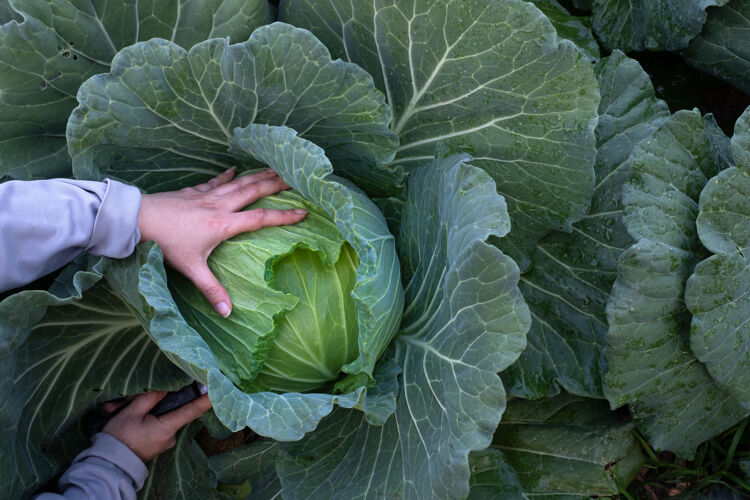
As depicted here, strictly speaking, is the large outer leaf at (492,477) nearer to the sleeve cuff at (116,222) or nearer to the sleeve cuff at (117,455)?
the sleeve cuff at (117,455)

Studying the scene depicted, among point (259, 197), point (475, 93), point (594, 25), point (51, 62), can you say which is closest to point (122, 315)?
point (259, 197)

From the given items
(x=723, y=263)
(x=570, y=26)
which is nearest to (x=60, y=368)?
(x=723, y=263)

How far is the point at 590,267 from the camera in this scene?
2117mm

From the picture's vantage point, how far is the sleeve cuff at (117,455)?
2.15 metres

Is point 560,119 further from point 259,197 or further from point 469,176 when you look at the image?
point 259,197

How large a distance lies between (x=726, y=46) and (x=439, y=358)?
5.26 feet

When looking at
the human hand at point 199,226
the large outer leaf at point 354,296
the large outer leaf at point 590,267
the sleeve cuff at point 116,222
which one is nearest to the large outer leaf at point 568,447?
the large outer leaf at point 590,267

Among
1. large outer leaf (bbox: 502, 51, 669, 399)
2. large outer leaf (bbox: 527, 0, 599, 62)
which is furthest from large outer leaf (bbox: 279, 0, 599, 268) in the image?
large outer leaf (bbox: 527, 0, 599, 62)

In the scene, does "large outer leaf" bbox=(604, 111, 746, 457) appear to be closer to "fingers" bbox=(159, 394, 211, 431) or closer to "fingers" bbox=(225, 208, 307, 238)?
"fingers" bbox=(225, 208, 307, 238)

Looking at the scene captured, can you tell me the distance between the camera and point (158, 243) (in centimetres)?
170

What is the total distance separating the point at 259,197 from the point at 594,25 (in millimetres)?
1488

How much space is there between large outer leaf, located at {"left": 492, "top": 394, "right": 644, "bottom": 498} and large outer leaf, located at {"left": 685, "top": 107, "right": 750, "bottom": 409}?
58 cm

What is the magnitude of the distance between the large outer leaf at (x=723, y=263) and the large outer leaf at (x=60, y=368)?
152 centimetres

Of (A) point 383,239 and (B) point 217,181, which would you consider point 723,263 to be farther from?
(B) point 217,181
